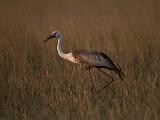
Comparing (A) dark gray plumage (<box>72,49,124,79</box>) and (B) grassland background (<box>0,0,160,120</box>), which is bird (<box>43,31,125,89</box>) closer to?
(A) dark gray plumage (<box>72,49,124,79</box>)

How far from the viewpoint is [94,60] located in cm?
686

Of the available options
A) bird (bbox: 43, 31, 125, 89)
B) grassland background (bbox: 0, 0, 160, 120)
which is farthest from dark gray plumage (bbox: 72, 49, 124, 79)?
Result: grassland background (bbox: 0, 0, 160, 120)

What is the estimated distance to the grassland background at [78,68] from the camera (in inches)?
220

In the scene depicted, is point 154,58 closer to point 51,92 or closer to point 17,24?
point 51,92

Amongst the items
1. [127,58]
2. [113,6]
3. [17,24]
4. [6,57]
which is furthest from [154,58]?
[113,6]

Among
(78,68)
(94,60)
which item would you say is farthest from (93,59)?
(78,68)

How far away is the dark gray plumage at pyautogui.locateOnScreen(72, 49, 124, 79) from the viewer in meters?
6.51

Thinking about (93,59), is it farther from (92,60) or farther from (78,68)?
(78,68)

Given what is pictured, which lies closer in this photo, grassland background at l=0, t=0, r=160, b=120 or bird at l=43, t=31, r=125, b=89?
grassland background at l=0, t=0, r=160, b=120

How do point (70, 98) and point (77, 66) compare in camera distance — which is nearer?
point (70, 98)

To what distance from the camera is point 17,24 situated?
982 centimetres

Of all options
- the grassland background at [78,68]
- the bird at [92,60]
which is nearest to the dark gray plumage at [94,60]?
the bird at [92,60]

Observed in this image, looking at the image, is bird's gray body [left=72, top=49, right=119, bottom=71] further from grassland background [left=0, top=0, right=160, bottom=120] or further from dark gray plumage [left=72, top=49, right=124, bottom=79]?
grassland background [left=0, top=0, right=160, bottom=120]

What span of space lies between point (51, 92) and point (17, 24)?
4.18m
